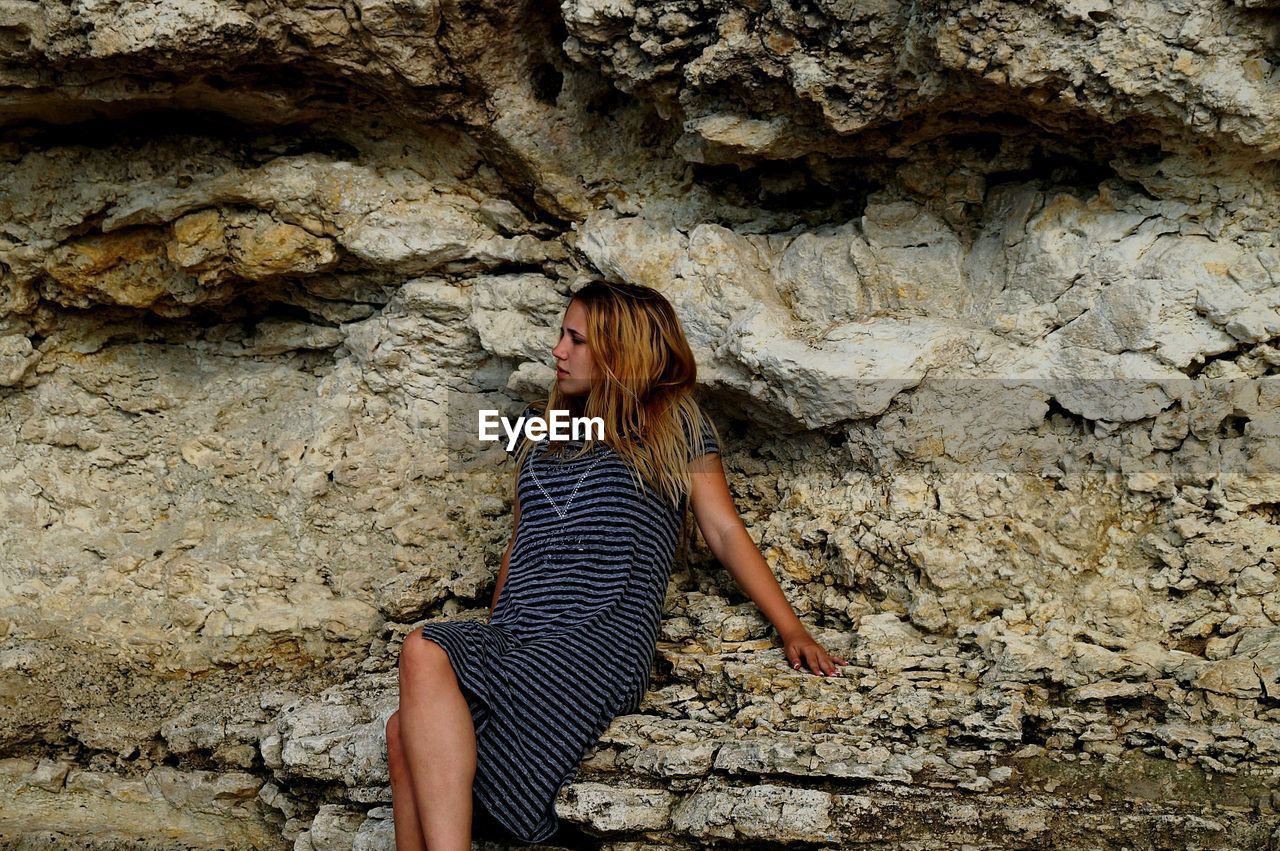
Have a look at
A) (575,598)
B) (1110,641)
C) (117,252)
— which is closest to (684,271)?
(575,598)

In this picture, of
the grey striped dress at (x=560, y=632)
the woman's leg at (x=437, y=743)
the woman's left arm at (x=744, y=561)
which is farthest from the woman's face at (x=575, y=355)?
the woman's leg at (x=437, y=743)

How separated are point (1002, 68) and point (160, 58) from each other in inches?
83.3

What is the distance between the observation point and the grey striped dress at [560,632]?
268 cm

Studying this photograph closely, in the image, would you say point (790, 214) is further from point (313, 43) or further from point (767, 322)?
point (313, 43)

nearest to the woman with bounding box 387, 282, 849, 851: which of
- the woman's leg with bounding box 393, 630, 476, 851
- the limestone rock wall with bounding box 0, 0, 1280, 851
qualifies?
the woman's leg with bounding box 393, 630, 476, 851

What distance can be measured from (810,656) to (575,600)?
58cm

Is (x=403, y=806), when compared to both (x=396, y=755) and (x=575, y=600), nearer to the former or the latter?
(x=396, y=755)

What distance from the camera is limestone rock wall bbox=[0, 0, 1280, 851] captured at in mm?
2691

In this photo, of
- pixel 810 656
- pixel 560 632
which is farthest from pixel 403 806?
pixel 810 656

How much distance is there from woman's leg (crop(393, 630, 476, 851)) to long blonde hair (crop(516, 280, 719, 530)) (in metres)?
0.74

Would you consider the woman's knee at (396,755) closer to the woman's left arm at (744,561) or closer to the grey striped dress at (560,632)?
the grey striped dress at (560,632)

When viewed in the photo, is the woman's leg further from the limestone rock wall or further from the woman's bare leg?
the limestone rock wall

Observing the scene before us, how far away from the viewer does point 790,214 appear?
11.9 ft

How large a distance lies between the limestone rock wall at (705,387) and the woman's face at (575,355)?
0.43 metres
